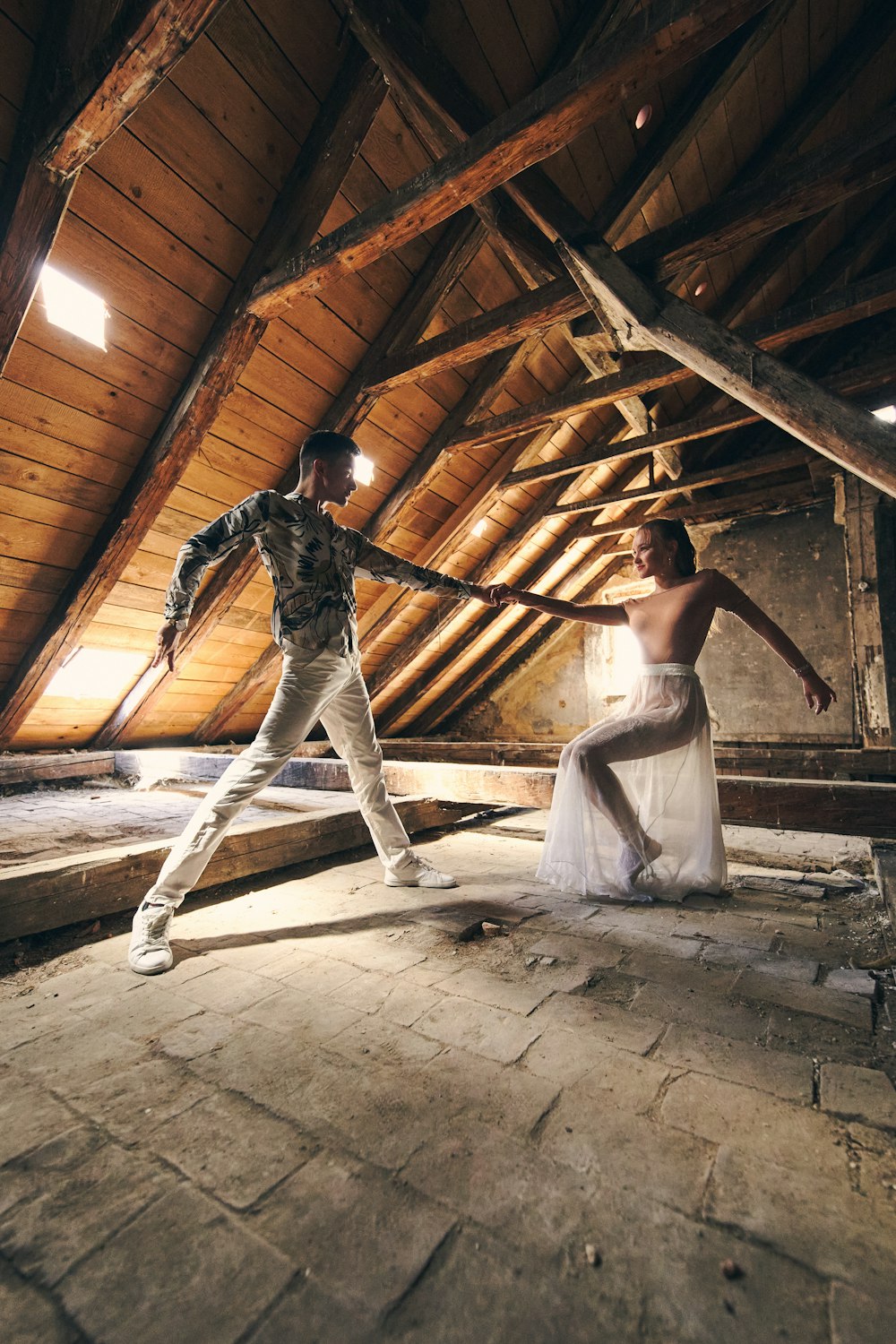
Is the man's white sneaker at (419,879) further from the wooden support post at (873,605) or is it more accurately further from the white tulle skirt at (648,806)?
the wooden support post at (873,605)

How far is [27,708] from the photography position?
4.59m

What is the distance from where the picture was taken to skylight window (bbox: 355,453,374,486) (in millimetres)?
4570

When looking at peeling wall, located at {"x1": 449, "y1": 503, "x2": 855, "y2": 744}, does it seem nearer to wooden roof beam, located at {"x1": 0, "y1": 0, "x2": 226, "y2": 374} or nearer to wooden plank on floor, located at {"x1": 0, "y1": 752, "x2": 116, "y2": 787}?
wooden plank on floor, located at {"x1": 0, "y1": 752, "x2": 116, "y2": 787}

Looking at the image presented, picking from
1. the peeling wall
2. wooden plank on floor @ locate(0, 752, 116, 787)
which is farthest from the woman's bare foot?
the peeling wall

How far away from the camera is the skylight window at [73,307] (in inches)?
109

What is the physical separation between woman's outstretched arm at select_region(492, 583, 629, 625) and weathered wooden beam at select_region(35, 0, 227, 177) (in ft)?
7.22

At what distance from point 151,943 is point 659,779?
2040 mm

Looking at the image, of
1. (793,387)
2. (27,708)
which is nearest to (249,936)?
(793,387)

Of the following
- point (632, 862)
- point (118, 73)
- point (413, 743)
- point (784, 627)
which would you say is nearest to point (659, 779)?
point (632, 862)

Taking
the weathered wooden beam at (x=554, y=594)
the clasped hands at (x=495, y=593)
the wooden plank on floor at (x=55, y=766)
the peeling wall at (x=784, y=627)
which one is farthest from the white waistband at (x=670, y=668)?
the peeling wall at (x=784, y=627)

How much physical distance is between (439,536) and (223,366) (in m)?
2.82

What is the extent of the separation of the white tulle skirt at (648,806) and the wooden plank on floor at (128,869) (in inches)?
47.6

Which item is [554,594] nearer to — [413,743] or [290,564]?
[413,743]

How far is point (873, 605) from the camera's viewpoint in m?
6.13
